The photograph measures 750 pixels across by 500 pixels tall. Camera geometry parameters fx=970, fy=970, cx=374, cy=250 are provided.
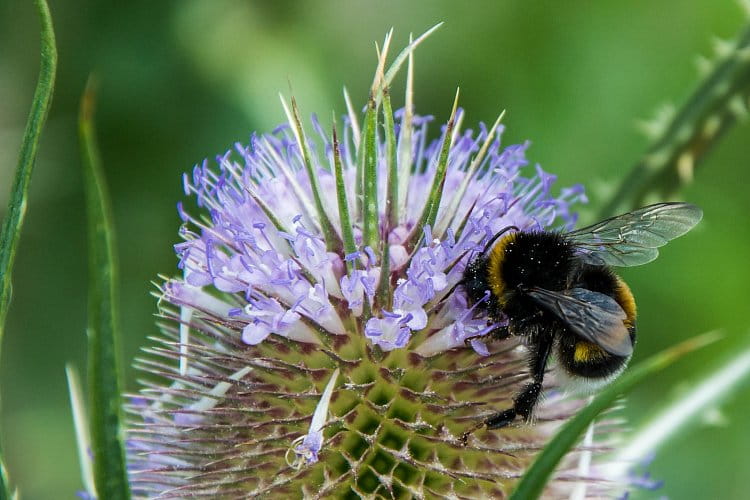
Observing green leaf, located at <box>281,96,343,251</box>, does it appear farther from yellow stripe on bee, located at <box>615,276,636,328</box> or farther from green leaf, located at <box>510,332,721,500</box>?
green leaf, located at <box>510,332,721,500</box>

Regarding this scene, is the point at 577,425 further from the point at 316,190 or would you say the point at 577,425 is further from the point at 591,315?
the point at 316,190

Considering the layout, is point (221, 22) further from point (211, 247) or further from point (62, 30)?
point (211, 247)

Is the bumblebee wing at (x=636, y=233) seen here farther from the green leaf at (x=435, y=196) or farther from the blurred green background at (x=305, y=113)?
the blurred green background at (x=305, y=113)

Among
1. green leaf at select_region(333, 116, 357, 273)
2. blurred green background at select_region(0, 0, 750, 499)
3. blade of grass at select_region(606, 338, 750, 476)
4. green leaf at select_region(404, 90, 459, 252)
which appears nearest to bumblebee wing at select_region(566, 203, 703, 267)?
green leaf at select_region(404, 90, 459, 252)

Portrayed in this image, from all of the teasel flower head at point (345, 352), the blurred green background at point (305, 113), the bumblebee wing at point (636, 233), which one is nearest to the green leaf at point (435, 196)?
the teasel flower head at point (345, 352)

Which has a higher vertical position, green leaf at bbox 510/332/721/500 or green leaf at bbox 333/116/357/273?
green leaf at bbox 333/116/357/273
